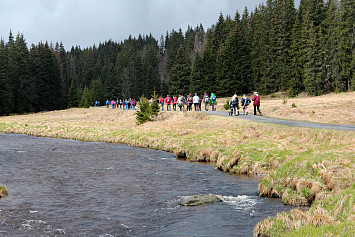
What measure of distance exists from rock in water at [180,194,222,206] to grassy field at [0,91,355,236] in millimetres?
1923

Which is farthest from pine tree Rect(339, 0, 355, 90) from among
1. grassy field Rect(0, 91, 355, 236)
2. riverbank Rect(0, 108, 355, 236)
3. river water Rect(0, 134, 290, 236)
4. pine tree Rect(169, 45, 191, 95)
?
river water Rect(0, 134, 290, 236)

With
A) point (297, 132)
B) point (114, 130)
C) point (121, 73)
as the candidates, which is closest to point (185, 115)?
point (114, 130)

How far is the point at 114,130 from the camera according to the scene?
125 ft

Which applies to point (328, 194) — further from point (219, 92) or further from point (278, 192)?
point (219, 92)

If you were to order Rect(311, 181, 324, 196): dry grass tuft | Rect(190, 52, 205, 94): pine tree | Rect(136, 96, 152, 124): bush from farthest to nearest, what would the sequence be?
1. Rect(190, 52, 205, 94): pine tree
2. Rect(136, 96, 152, 124): bush
3. Rect(311, 181, 324, 196): dry grass tuft

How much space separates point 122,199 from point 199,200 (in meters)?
2.90

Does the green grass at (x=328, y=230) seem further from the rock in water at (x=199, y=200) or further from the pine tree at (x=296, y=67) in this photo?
the pine tree at (x=296, y=67)

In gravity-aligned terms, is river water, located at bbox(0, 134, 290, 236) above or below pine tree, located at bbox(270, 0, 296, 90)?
below

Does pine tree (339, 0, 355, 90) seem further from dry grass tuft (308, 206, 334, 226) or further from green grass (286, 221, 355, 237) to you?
green grass (286, 221, 355, 237)

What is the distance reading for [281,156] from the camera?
17453mm

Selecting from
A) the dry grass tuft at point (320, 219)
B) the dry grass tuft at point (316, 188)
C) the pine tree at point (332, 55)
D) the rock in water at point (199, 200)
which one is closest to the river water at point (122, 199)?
the rock in water at point (199, 200)

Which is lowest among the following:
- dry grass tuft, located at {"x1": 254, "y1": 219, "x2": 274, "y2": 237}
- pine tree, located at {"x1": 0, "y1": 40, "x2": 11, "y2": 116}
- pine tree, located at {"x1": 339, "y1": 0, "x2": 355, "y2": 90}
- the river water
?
the river water

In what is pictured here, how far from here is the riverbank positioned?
29.9 ft

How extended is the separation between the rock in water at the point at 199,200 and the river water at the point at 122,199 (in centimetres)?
26
